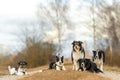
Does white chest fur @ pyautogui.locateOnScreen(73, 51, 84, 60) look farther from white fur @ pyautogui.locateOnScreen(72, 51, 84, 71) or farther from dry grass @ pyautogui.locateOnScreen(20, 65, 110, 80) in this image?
dry grass @ pyautogui.locateOnScreen(20, 65, 110, 80)

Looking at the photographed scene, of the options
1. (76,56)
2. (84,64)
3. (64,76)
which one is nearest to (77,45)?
(76,56)

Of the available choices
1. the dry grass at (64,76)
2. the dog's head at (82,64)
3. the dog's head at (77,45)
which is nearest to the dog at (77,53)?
the dog's head at (77,45)

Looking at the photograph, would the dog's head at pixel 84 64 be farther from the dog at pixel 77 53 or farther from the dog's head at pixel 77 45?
the dog's head at pixel 77 45

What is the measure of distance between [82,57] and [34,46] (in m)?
24.2

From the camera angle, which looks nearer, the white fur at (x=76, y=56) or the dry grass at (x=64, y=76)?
the dry grass at (x=64, y=76)

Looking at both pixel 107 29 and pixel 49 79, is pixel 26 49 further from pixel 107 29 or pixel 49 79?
pixel 49 79

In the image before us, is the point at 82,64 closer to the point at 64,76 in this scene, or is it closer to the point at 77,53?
the point at 77,53

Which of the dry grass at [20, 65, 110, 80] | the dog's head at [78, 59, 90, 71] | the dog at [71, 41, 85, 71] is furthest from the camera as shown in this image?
the dog at [71, 41, 85, 71]

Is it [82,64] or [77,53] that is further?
[77,53]

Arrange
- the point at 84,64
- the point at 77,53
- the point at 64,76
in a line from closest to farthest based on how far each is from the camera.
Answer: the point at 64,76
the point at 84,64
the point at 77,53

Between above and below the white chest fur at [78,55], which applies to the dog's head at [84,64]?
below

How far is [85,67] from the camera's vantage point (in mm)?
20266

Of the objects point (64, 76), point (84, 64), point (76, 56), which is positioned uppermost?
point (76, 56)

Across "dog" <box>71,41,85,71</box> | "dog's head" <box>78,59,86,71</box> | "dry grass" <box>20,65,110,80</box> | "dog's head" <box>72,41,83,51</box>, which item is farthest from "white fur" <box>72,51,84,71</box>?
"dry grass" <box>20,65,110,80</box>
